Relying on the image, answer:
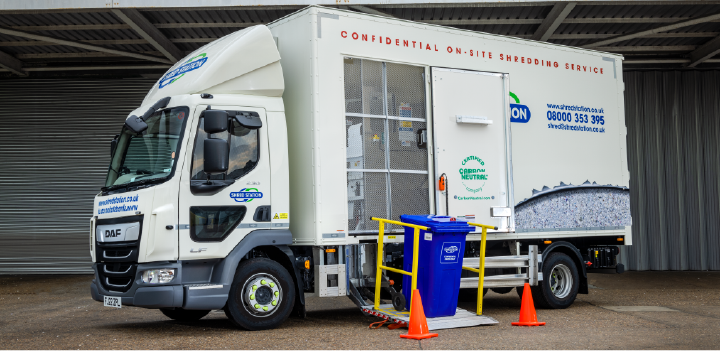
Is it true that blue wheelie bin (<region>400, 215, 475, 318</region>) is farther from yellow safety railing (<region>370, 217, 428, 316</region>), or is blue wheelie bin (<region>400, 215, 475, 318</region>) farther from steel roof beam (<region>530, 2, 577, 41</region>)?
steel roof beam (<region>530, 2, 577, 41</region>)

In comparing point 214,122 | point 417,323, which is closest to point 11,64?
point 214,122

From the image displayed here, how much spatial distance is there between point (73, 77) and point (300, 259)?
41.4ft

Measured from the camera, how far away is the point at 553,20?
14047 mm

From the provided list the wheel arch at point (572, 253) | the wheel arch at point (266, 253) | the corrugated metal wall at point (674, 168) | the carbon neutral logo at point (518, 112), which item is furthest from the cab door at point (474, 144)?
the corrugated metal wall at point (674, 168)

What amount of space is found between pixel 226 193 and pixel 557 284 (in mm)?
5321

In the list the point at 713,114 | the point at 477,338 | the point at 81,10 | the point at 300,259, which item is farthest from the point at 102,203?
the point at 713,114

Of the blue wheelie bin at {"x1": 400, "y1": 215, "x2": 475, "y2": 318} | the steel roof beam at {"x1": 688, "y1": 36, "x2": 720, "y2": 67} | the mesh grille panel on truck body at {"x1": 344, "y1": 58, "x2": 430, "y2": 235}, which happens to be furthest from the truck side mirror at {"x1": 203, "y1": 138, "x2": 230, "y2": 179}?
the steel roof beam at {"x1": 688, "y1": 36, "x2": 720, "y2": 67}

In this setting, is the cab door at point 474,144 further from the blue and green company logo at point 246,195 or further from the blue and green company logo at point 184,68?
the blue and green company logo at point 184,68

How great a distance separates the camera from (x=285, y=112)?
7.95 metres

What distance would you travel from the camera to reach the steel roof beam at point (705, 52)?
16172 mm

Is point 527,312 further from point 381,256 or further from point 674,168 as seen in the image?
point 674,168

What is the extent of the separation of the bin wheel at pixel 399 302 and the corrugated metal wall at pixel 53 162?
1207cm

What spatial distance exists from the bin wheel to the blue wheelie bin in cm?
6

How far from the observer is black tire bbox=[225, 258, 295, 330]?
7207 mm
